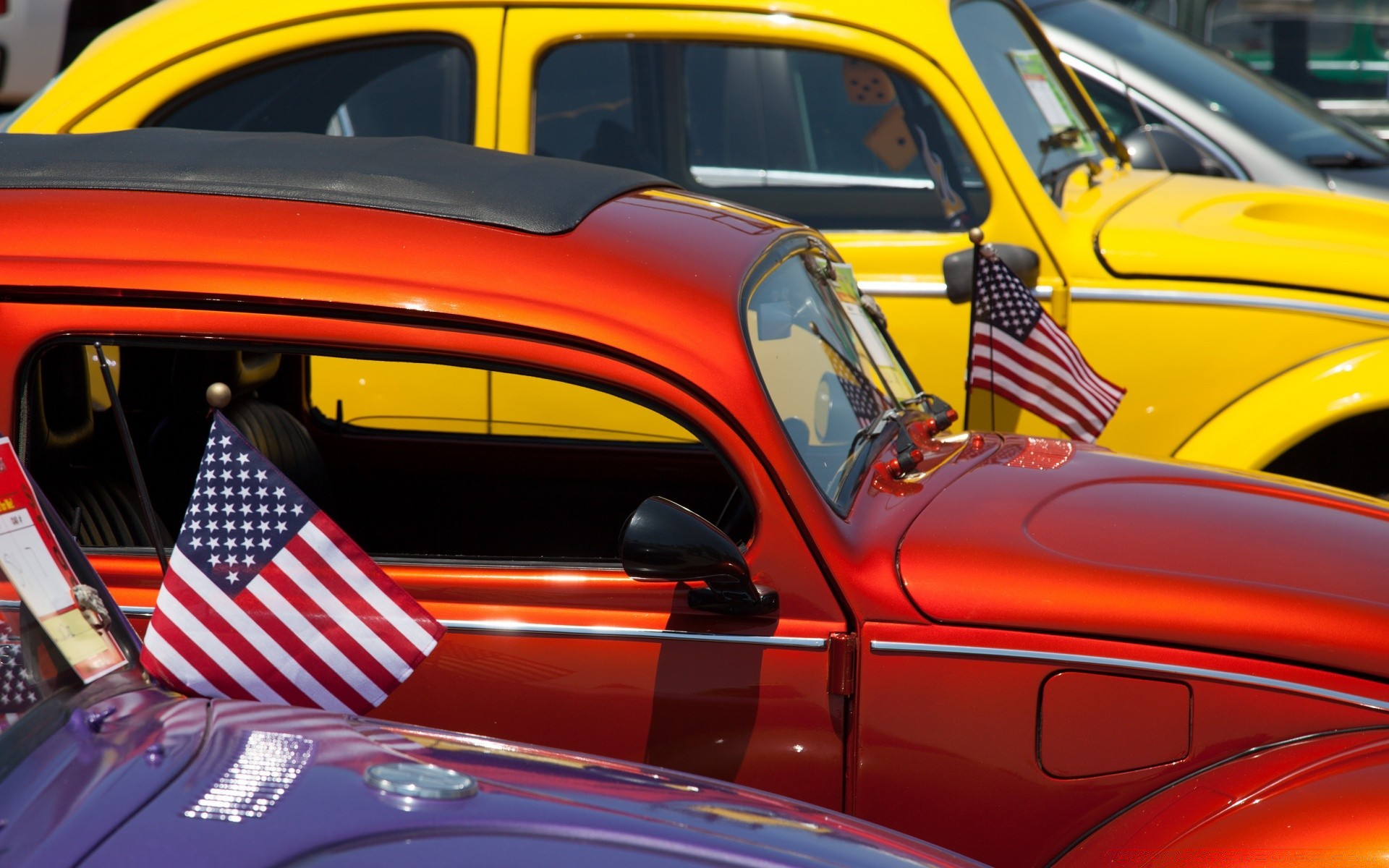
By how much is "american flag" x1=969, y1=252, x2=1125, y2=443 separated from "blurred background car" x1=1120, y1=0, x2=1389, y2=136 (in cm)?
707

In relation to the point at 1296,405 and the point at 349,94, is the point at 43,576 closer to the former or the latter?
the point at 349,94

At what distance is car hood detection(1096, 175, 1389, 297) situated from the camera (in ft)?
13.4

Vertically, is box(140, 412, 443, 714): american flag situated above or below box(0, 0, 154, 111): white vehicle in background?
below

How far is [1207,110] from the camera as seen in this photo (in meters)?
6.20

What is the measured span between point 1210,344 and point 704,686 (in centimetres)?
241

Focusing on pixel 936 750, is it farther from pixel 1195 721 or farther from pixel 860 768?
pixel 1195 721

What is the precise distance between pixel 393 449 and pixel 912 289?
1789 mm

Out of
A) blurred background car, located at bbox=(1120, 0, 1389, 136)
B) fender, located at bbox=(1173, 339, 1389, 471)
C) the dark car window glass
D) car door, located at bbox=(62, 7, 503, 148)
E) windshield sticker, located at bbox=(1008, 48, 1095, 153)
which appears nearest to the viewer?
fender, located at bbox=(1173, 339, 1389, 471)

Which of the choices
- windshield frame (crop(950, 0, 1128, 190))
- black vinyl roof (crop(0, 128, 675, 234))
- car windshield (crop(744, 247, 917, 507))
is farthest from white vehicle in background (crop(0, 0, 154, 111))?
car windshield (crop(744, 247, 917, 507))

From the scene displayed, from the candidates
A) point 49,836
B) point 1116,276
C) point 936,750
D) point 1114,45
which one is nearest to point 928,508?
point 936,750

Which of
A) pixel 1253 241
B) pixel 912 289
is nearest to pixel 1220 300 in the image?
pixel 1253 241

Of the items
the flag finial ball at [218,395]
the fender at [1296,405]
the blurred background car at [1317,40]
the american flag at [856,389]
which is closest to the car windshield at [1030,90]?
the fender at [1296,405]

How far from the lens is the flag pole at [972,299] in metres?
3.72

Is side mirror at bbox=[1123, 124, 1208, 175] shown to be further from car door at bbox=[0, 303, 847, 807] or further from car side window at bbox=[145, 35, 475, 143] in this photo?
car door at bbox=[0, 303, 847, 807]
